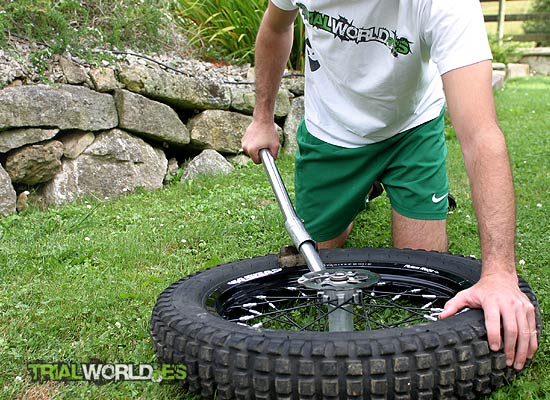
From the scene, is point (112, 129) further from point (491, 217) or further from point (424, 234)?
point (491, 217)

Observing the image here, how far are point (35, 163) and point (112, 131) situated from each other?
503mm

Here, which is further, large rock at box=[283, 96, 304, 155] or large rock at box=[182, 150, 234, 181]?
large rock at box=[283, 96, 304, 155]

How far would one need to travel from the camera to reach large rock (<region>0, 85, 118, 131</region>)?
354 centimetres

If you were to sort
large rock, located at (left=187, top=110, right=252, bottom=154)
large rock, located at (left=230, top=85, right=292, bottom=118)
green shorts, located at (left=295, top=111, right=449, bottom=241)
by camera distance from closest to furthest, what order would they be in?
green shorts, located at (left=295, top=111, right=449, bottom=241), large rock, located at (left=187, top=110, right=252, bottom=154), large rock, located at (left=230, top=85, right=292, bottom=118)

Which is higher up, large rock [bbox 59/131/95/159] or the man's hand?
large rock [bbox 59/131/95/159]

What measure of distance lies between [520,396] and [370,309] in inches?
24.8

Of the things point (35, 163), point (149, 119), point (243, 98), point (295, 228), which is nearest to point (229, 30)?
point (243, 98)

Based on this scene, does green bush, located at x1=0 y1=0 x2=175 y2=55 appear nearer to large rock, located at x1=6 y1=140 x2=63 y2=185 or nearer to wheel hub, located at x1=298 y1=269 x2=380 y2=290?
large rock, located at x1=6 y1=140 x2=63 y2=185

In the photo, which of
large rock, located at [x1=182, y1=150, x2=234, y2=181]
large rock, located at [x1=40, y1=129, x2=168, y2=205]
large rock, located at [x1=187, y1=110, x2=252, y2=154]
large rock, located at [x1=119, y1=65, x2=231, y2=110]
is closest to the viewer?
large rock, located at [x1=40, y1=129, x2=168, y2=205]

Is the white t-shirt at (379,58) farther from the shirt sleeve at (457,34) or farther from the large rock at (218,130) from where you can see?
the large rock at (218,130)

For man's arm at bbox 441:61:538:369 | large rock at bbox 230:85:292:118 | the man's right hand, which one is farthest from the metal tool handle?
large rock at bbox 230:85:292:118

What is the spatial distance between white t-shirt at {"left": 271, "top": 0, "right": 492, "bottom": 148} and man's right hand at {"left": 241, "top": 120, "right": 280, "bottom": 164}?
25 centimetres

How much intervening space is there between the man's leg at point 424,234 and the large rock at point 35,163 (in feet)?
6.47

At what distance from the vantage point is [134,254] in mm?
2869
